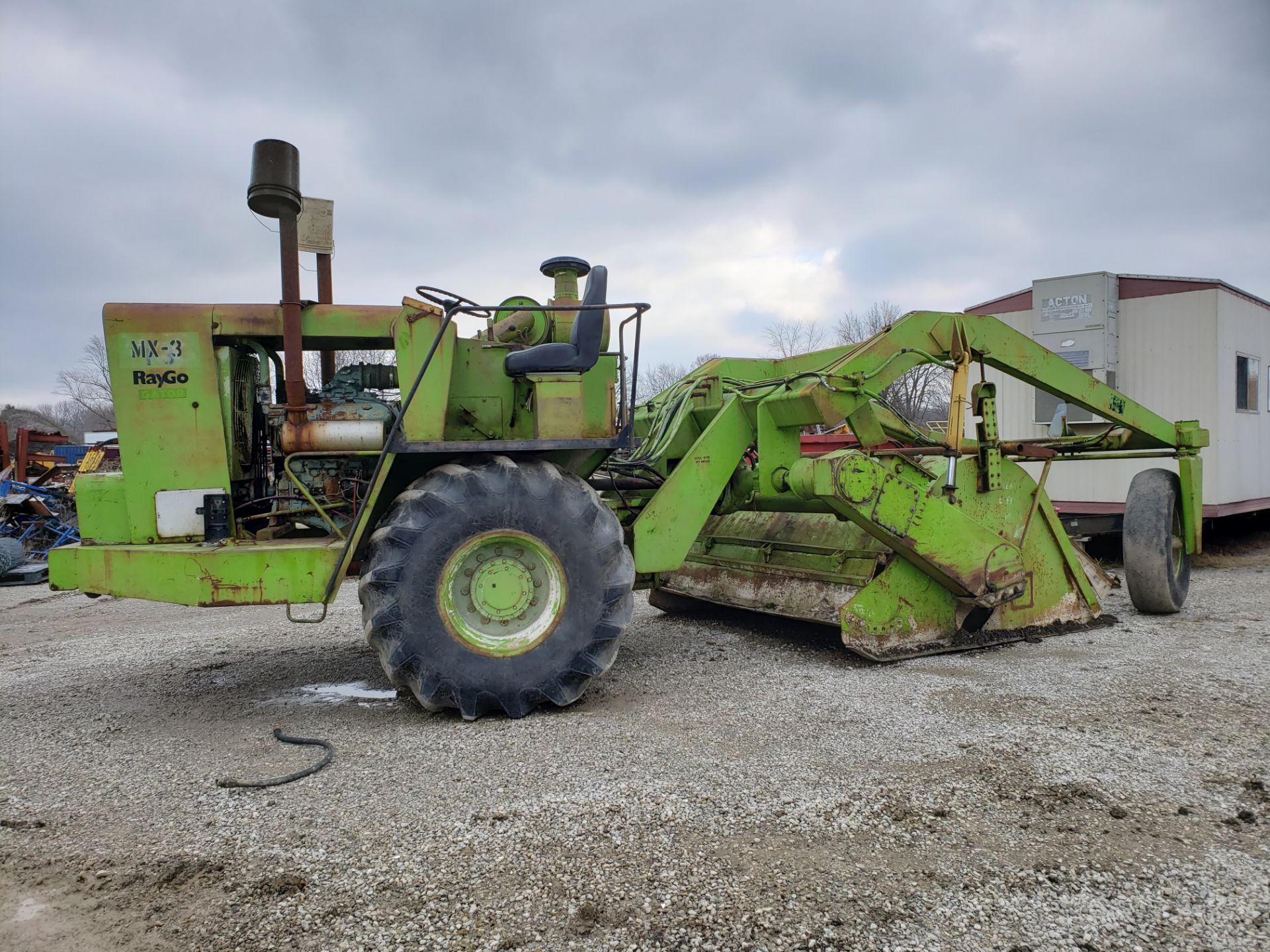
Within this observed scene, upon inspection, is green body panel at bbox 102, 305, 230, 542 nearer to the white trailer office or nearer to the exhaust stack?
the exhaust stack

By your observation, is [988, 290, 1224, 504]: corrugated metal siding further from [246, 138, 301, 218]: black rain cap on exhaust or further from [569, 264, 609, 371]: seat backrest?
[246, 138, 301, 218]: black rain cap on exhaust

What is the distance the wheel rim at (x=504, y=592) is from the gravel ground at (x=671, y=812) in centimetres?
42

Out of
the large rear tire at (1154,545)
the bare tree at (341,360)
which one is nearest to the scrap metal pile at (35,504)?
the bare tree at (341,360)

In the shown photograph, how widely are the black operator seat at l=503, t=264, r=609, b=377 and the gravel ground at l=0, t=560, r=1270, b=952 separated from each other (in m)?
1.76

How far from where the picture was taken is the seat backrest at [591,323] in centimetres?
450

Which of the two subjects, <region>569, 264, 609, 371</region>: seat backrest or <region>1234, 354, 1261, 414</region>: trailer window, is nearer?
<region>569, 264, 609, 371</region>: seat backrest

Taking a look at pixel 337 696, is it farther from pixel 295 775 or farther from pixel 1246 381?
pixel 1246 381

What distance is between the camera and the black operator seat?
451 centimetres

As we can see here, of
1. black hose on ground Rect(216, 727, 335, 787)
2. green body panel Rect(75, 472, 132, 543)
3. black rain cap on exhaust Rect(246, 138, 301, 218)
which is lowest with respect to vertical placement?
black hose on ground Rect(216, 727, 335, 787)

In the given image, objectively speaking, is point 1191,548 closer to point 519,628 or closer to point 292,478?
point 519,628

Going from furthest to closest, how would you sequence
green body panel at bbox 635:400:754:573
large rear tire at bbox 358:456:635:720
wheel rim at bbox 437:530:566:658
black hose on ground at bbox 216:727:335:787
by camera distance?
green body panel at bbox 635:400:754:573
wheel rim at bbox 437:530:566:658
large rear tire at bbox 358:456:635:720
black hose on ground at bbox 216:727:335:787

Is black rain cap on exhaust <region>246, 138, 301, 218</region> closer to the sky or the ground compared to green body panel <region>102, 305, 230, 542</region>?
closer to the sky

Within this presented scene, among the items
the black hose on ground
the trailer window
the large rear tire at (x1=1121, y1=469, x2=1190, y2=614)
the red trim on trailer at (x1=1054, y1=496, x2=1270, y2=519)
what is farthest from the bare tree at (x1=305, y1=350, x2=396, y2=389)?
the trailer window

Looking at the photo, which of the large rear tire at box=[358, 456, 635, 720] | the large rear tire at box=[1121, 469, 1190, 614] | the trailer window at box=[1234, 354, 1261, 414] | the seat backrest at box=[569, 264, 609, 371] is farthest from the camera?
the trailer window at box=[1234, 354, 1261, 414]
